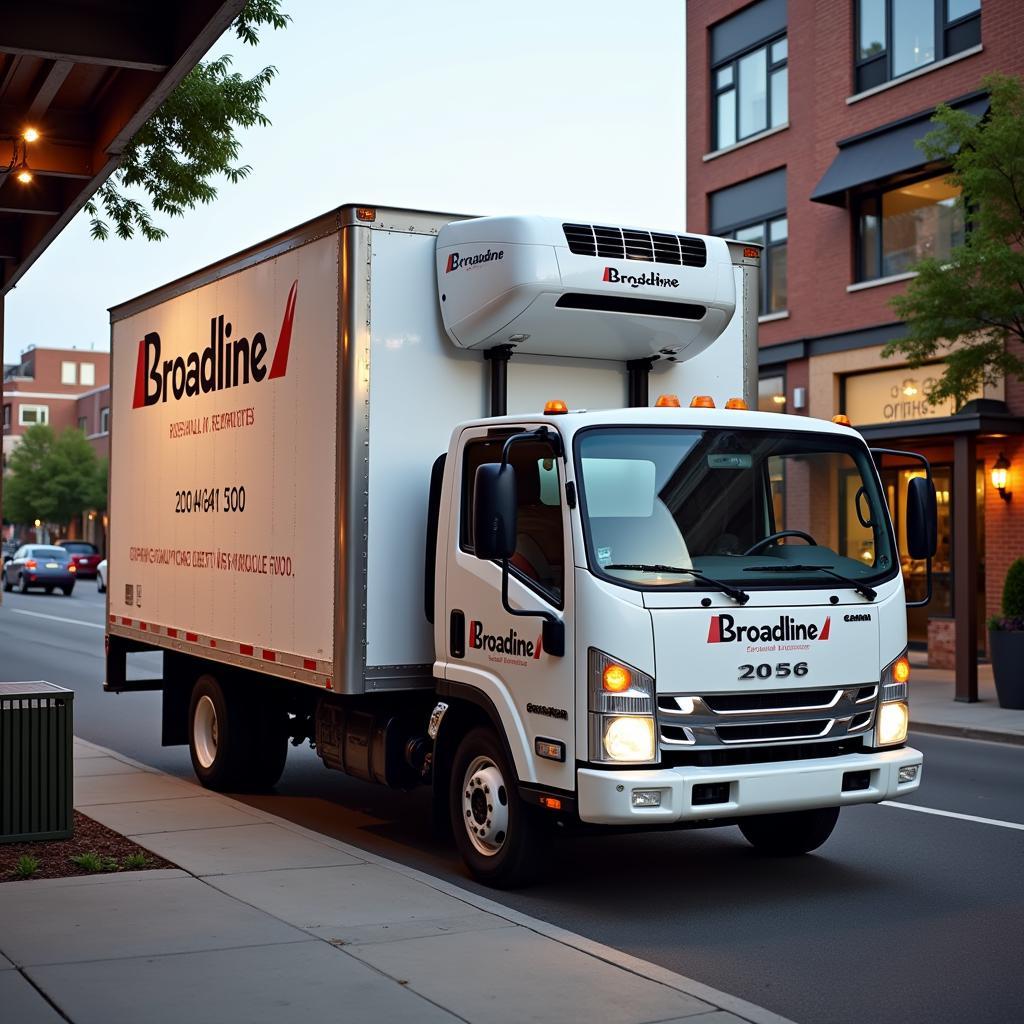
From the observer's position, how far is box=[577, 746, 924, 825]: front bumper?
22.5 ft

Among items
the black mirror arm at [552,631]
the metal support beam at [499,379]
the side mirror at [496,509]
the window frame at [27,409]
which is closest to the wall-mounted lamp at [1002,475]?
the metal support beam at [499,379]

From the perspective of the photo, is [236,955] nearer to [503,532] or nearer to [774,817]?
[503,532]

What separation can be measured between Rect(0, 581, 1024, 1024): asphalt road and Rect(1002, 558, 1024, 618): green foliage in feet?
17.1

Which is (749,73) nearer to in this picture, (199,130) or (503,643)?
(199,130)

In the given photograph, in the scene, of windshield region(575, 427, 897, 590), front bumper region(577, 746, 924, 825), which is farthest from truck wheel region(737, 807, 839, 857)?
windshield region(575, 427, 897, 590)

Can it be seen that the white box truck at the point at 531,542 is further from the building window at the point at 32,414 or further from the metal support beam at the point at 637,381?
the building window at the point at 32,414

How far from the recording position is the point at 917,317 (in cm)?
1747

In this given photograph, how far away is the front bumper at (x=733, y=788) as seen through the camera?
685 cm

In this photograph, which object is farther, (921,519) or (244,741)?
(244,741)

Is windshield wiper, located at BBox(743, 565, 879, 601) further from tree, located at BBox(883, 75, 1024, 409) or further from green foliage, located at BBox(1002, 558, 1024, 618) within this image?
green foliage, located at BBox(1002, 558, 1024, 618)

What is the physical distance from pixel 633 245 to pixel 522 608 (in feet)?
7.98

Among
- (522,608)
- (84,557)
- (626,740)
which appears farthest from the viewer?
(84,557)

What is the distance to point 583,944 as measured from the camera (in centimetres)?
651

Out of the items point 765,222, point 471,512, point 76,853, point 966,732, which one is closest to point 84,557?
point 765,222
